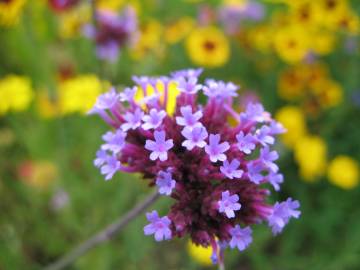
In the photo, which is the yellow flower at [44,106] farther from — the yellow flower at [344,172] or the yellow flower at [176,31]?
the yellow flower at [344,172]

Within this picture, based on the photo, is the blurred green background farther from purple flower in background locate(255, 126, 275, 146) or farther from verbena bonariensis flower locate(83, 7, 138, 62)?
purple flower in background locate(255, 126, 275, 146)

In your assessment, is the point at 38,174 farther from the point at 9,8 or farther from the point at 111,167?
the point at 111,167

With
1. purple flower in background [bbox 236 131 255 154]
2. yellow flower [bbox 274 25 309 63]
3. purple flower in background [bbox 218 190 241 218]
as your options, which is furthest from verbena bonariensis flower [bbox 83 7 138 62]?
purple flower in background [bbox 218 190 241 218]

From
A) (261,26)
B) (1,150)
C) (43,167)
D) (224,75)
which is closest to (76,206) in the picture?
(43,167)

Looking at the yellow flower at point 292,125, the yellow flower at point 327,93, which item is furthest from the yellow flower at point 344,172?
the yellow flower at point 327,93

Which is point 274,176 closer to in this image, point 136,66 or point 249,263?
point 249,263
